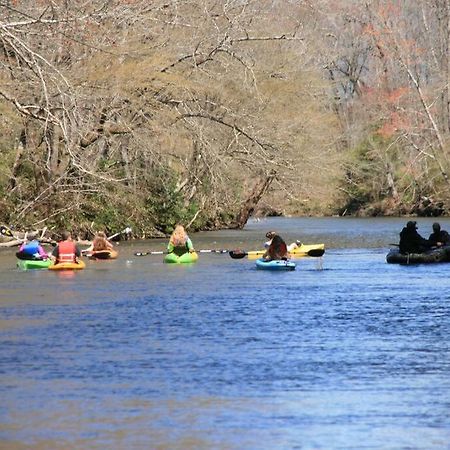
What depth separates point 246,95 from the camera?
185 ft

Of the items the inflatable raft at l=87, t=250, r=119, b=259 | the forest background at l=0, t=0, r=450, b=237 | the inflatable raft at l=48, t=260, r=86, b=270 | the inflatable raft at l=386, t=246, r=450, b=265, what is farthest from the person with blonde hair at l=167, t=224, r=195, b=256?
the inflatable raft at l=386, t=246, r=450, b=265

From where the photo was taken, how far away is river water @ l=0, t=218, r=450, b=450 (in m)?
14.8

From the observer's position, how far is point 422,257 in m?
38.6

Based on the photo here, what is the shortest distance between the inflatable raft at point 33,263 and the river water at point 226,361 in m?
2.45

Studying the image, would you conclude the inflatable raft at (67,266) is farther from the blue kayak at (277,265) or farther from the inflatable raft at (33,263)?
the blue kayak at (277,265)

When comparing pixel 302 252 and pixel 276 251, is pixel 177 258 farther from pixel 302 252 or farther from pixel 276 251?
pixel 302 252

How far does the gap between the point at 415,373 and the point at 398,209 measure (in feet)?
228

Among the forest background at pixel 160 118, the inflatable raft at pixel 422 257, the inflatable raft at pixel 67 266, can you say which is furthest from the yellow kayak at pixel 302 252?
the inflatable raft at pixel 67 266

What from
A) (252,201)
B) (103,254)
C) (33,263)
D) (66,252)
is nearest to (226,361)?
(66,252)

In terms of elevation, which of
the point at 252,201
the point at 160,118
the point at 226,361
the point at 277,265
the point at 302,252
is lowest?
the point at 226,361

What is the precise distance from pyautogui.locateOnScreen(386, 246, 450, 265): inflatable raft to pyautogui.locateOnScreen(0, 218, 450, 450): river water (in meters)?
2.89

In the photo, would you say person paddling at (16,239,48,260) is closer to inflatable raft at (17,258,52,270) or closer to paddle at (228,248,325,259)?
inflatable raft at (17,258,52,270)

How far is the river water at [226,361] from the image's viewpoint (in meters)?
14.8

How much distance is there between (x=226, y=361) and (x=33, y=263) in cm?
1904
